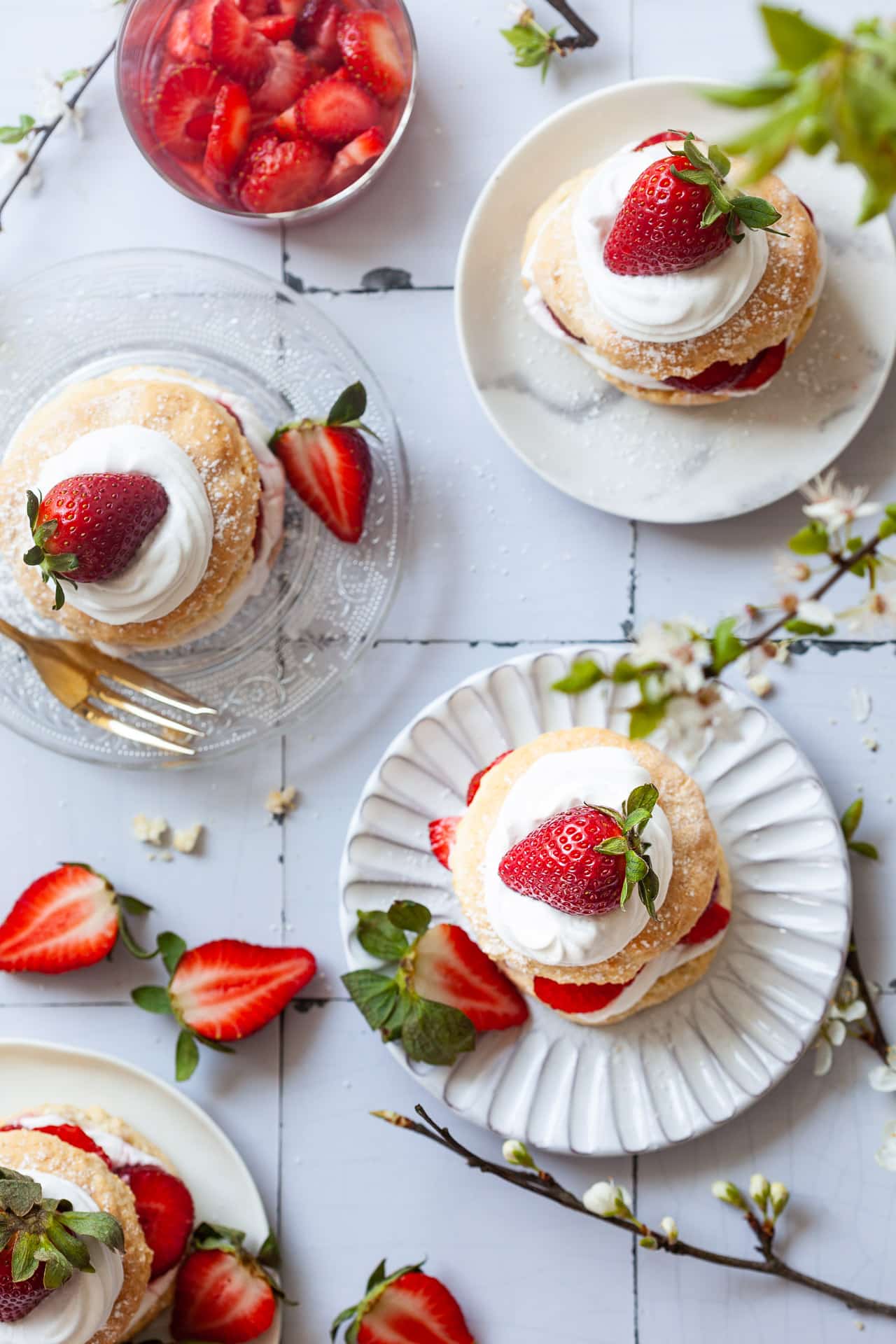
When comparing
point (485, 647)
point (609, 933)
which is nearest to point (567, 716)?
point (485, 647)

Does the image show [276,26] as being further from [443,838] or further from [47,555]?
[443,838]

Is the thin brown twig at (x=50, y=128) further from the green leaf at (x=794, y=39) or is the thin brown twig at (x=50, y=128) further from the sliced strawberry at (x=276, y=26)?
the green leaf at (x=794, y=39)

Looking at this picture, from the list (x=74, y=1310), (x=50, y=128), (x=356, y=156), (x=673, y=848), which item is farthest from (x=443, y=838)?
(x=50, y=128)

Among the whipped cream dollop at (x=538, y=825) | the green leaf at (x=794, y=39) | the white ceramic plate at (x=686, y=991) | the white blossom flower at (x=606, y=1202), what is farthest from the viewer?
the white ceramic plate at (x=686, y=991)

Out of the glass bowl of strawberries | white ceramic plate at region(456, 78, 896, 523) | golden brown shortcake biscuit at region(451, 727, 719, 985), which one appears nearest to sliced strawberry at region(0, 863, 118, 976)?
golden brown shortcake biscuit at region(451, 727, 719, 985)

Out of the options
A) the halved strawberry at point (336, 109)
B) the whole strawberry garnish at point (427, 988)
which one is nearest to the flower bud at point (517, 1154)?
the whole strawberry garnish at point (427, 988)

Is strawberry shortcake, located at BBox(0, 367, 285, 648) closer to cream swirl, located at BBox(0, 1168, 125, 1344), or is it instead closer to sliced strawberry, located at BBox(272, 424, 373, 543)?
sliced strawberry, located at BBox(272, 424, 373, 543)
